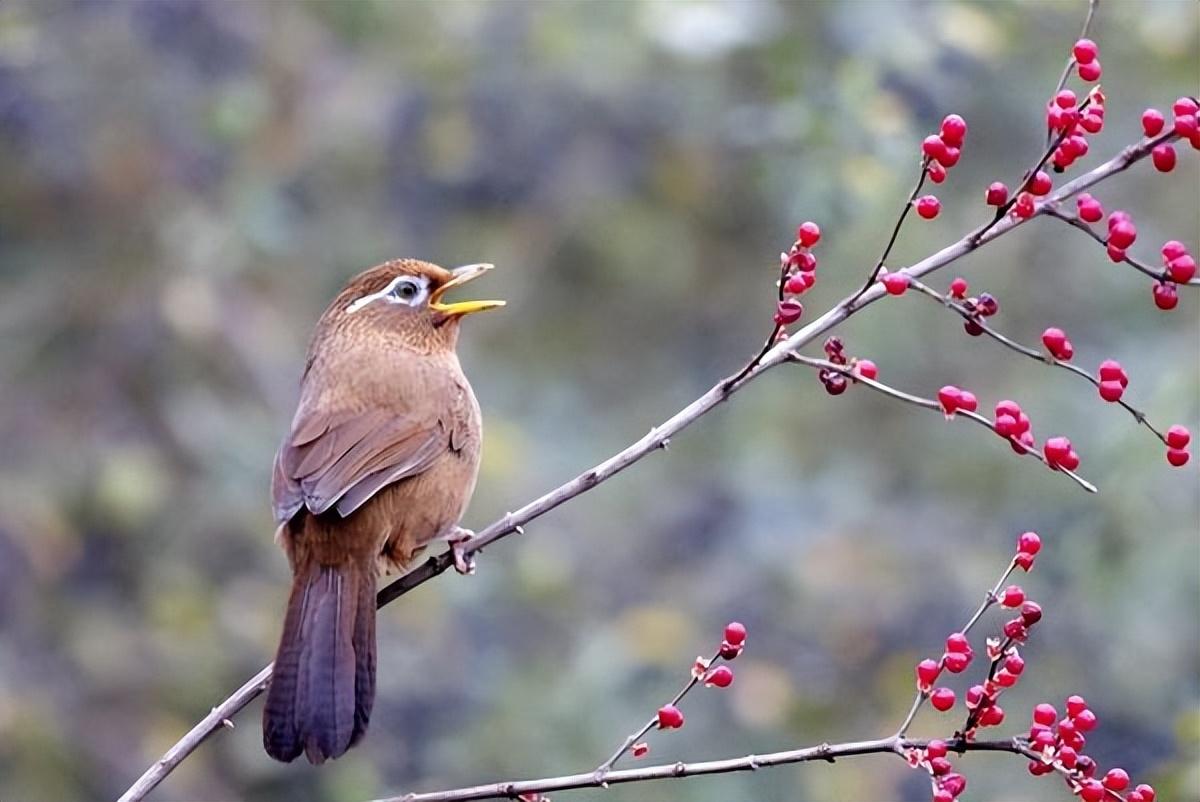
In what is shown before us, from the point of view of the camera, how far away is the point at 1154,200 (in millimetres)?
6871

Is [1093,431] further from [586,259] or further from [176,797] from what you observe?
[176,797]

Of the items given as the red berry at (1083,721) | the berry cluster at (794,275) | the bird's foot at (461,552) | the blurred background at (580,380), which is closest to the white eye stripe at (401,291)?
the bird's foot at (461,552)

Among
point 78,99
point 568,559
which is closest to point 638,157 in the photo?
point 568,559

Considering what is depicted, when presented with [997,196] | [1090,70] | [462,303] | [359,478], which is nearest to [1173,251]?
[997,196]

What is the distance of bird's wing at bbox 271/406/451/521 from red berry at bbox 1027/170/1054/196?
1.70m

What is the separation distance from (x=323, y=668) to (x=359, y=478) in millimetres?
599

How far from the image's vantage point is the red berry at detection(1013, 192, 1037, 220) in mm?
2979

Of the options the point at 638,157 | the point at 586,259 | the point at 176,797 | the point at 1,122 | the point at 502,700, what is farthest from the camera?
the point at 586,259

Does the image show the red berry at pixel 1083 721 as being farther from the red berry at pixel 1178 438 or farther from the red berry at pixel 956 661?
the red berry at pixel 1178 438

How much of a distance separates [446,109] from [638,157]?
74 centimetres

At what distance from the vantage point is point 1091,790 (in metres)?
2.79

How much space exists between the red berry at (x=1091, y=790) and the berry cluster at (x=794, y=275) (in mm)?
877

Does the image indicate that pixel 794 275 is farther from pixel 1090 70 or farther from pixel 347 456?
pixel 347 456

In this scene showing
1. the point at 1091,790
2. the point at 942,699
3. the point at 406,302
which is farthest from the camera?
the point at 406,302
